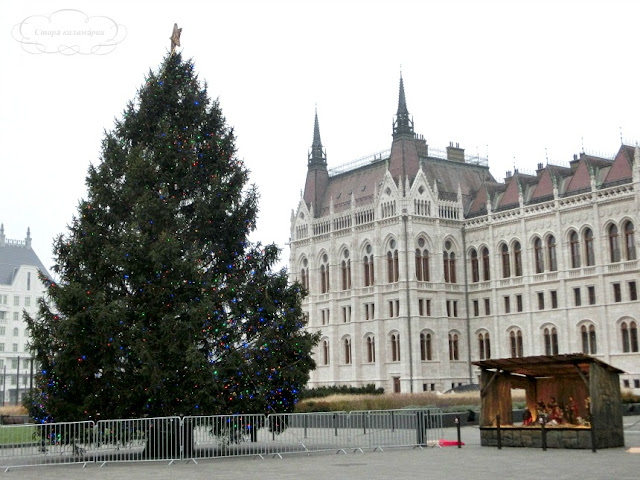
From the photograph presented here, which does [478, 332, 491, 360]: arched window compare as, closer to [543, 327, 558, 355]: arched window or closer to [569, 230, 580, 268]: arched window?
[543, 327, 558, 355]: arched window

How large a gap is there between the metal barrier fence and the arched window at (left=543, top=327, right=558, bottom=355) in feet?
125

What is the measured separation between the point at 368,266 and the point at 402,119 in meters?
13.2

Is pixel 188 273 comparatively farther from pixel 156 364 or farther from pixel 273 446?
pixel 273 446

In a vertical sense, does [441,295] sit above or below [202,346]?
above

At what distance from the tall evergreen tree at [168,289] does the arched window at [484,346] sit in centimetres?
4467

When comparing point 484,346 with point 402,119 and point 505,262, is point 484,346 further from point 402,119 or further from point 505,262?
point 402,119

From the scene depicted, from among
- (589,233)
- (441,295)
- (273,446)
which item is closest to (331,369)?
(441,295)

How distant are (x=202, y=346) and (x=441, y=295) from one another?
152 ft

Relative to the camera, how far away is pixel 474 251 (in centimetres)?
7150

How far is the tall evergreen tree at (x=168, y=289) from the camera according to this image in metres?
24.2

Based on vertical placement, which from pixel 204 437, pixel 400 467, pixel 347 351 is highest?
pixel 347 351

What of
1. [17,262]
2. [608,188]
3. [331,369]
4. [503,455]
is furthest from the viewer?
[17,262]

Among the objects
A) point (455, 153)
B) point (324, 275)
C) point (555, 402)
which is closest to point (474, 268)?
point (455, 153)

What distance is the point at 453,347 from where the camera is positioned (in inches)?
2781
